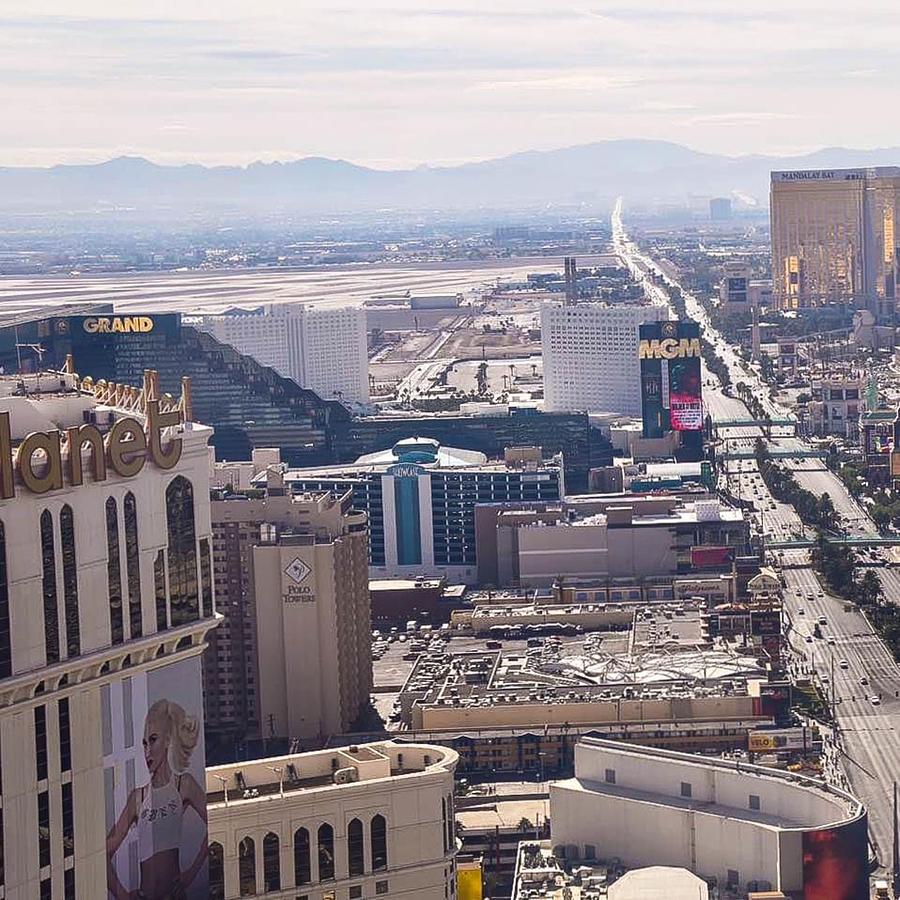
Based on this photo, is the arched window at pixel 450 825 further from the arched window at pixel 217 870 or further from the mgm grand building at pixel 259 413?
the mgm grand building at pixel 259 413

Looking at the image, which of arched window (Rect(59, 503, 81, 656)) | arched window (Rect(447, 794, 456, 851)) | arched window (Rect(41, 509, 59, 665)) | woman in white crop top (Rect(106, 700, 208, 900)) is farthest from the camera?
arched window (Rect(447, 794, 456, 851))

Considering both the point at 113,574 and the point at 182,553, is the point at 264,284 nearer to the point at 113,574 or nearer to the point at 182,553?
the point at 182,553

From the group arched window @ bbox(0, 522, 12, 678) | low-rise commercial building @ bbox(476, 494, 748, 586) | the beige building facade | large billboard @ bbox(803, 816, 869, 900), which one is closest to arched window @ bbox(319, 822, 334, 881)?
arched window @ bbox(0, 522, 12, 678)

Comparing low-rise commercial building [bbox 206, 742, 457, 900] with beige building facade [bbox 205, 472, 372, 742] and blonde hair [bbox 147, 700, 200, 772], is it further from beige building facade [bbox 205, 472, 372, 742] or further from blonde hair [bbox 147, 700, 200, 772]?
beige building facade [bbox 205, 472, 372, 742]

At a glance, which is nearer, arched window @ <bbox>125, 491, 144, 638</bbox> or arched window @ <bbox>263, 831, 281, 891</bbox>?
arched window @ <bbox>125, 491, 144, 638</bbox>

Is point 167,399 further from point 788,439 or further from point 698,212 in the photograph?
point 698,212

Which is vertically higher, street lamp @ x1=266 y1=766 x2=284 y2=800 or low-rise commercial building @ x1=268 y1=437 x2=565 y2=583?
street lamp @ x1=266 y1=766 x2=284 y2=800

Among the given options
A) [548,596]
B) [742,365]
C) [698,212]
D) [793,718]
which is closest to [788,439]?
[742,365]

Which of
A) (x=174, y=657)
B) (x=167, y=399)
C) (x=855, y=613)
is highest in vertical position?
(x=167, y=399)
